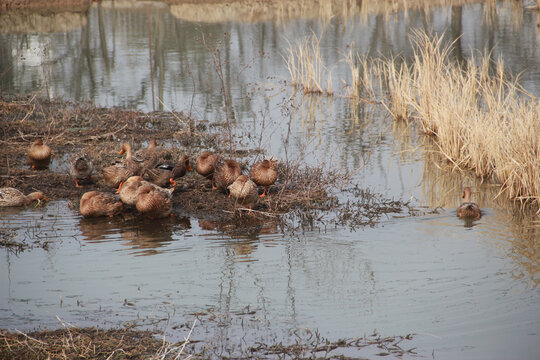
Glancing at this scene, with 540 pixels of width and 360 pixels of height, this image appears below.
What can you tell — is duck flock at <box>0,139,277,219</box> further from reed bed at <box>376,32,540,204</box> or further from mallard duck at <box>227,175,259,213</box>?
reed bed at <box>376,32,540,204</box>

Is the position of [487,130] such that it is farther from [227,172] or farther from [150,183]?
[150,183]

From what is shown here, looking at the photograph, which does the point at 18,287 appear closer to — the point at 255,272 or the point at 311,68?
the point at 255,272

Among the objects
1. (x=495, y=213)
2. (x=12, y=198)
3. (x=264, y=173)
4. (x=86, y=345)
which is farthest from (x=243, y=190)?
(x=86, y=345)

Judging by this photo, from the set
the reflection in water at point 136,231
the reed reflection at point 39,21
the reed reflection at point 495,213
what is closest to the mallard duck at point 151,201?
the reflection in water at point 136,231

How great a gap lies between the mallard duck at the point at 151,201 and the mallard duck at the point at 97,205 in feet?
1.36

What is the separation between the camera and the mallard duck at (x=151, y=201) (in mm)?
8312

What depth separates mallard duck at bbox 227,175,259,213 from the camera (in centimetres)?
853

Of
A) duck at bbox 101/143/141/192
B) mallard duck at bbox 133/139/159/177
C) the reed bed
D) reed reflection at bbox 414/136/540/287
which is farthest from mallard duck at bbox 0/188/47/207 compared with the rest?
the reed bed

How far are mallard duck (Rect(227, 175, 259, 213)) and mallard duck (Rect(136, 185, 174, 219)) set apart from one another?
0.89 meters

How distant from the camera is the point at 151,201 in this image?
8.30 m

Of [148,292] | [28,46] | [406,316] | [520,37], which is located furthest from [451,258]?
[28,46]

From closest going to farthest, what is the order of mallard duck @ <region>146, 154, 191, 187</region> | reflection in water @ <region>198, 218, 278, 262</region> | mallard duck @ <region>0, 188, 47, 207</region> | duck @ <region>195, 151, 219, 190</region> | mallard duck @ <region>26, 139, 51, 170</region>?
reflection in water @ <region>198, 218, 278, 262</region> → mallard duck @ <region>0, 188, 47, 207</region> → duck @ <region>195, 151, 219, 190</region> → mallard duck @ <region>146, 154, 191, 187</region> → mallard duck @ <region>26, 139, 51, 170</region>

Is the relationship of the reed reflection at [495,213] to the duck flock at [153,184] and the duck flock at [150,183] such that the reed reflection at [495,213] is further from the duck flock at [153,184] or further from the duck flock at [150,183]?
the duck flock at [150,183]

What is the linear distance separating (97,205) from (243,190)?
1953mm
